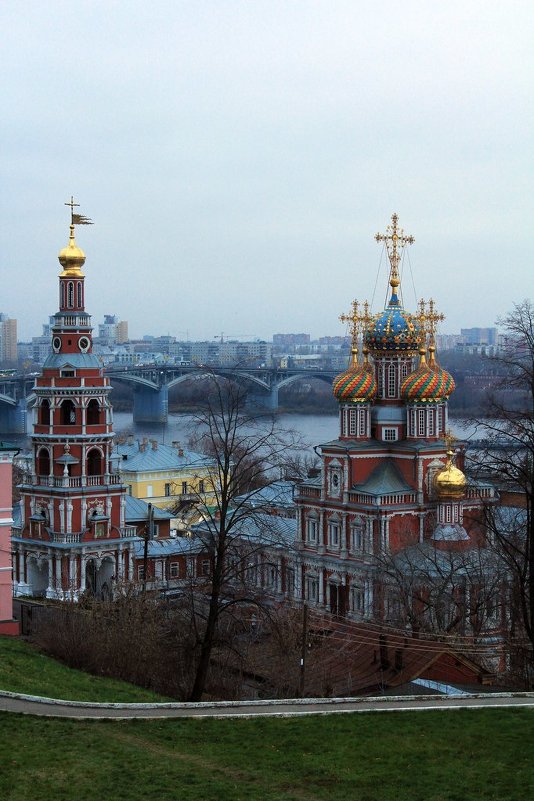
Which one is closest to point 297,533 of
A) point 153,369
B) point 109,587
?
point 109,587

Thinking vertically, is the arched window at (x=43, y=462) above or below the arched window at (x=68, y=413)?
below

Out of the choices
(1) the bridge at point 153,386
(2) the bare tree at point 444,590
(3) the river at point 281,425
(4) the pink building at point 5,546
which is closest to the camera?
(4) the pink building at point 5,546

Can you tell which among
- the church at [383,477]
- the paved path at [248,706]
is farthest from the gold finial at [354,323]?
the paved path at [248,706]

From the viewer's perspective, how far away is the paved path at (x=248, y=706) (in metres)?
14.2

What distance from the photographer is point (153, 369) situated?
315ft

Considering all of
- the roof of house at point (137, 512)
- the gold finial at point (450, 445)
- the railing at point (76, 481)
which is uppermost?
the gold finial at point (450, 445)

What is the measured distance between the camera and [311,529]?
31.0m

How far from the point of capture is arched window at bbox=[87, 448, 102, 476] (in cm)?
3148

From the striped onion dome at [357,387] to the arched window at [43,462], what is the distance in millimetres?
6456

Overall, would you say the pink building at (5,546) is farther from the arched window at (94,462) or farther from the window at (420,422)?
the window at (420,422)

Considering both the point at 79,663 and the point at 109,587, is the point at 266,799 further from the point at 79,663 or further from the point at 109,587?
the point at 109,587

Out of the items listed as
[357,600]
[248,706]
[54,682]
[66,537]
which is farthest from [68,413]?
[248,706]

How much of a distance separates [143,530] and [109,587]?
5.36 metres

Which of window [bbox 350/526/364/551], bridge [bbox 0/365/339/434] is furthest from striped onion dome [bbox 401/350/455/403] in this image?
bridge [bbox 0/365/339/434]
